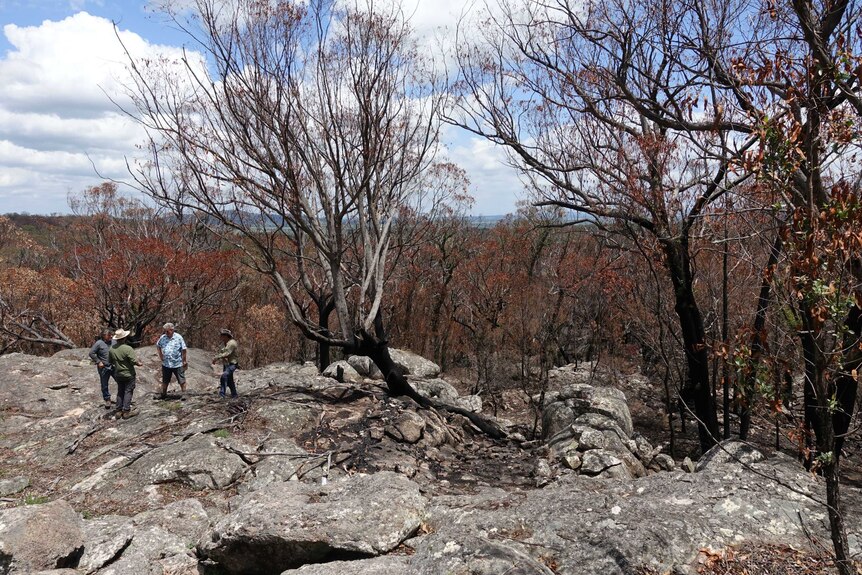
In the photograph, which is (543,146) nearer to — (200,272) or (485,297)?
(485,297)

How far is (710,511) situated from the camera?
4.37 metres

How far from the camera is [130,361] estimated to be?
9.38 meters

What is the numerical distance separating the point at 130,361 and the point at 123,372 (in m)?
0.20

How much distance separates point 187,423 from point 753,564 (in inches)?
313

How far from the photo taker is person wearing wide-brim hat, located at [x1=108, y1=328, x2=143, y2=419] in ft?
30.5

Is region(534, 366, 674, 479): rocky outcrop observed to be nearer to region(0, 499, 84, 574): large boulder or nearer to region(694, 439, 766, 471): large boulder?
region(694, 439, 766, 471): large boulder

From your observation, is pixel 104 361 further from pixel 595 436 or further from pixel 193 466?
pixel 595 436

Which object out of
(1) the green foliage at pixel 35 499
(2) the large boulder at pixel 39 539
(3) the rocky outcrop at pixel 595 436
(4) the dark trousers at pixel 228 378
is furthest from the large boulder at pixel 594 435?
(1) the green foliage at pixel 35 499

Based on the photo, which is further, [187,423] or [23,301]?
[23,301]

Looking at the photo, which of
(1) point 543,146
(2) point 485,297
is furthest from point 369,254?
(2) point 485,297

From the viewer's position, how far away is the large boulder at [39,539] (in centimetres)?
426

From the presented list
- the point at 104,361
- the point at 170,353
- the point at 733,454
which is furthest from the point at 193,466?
the point at 733,454

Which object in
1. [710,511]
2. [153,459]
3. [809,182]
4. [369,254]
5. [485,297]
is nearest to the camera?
[809,182]

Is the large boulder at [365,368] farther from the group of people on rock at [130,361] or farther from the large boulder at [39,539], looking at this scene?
the large boulder at [39,539]
